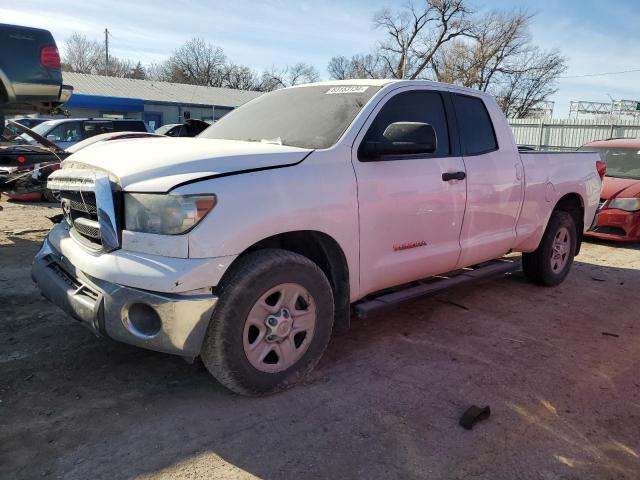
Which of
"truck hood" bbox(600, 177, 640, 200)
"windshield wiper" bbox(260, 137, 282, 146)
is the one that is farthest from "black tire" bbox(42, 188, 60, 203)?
"truck hood" bbox(600, 177, 640, 200)

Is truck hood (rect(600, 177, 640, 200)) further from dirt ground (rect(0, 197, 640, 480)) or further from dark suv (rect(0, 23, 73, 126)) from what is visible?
dark suv (rect(0, 23, 73, 126))

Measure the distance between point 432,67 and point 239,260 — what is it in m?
50.1

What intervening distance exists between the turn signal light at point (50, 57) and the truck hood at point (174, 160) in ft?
13.8

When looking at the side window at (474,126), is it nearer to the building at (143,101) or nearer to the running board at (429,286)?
the running board at (429,286)

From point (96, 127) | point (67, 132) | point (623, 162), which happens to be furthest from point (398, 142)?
point (67, 132)

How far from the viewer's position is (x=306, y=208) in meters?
3.17

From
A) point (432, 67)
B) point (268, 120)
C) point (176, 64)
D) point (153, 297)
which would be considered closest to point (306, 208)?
point (153, 297)

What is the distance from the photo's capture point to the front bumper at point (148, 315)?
273 cm

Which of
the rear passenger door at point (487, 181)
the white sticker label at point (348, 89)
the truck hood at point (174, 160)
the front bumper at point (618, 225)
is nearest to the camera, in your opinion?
the truck hood at point (174, 160)

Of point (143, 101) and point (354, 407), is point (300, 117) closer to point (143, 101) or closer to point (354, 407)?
point (354, 407)

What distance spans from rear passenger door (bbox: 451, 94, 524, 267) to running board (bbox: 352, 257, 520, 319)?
17cm

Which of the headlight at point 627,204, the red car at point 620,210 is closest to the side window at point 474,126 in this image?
the red car at point 620,210

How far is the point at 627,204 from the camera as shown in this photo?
331 inches

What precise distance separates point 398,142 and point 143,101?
3241 cm
